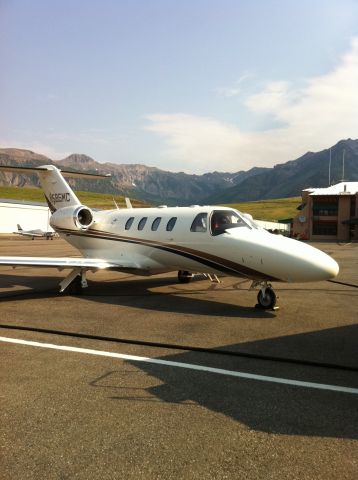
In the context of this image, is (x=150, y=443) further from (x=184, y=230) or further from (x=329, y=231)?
(x=329, y=231)

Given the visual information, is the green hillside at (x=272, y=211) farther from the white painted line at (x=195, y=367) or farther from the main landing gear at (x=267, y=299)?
the white painted line at (x=195, y=367)

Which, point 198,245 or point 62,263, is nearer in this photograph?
point 198,245

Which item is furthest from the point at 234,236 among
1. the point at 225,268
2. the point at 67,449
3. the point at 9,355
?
the point at 67,449

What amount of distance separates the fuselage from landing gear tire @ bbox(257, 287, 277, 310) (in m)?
0.51

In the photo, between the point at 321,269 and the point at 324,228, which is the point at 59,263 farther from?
the point at 324,228

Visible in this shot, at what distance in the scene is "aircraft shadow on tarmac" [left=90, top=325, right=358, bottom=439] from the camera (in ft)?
14.5

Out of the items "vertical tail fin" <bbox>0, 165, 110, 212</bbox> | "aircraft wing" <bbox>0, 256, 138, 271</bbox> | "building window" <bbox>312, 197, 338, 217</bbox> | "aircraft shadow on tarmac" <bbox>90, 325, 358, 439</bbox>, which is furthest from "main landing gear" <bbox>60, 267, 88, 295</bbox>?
"building window" <bbox>312, 197, 338, 217</bbox>

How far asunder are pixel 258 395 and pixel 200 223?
7054mm

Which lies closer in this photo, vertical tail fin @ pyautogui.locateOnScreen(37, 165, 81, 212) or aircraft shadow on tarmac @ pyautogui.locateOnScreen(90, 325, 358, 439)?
aircraft shadow on tarmac @ pyautogui.locateOnScreen(90, 325, 358, 439)

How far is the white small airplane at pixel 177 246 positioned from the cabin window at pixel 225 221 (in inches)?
1.0

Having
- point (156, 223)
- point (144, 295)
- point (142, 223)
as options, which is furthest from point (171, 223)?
point (144, 295)

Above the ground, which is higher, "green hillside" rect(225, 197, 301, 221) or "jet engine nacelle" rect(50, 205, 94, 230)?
"green hillside" rect(225, 197, 301, 221)

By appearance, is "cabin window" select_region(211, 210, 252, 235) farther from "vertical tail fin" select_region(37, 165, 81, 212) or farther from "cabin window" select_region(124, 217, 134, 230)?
"vertical tail fin" select_region(37, 165, 81, 212)

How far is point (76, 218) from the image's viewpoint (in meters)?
15.4
